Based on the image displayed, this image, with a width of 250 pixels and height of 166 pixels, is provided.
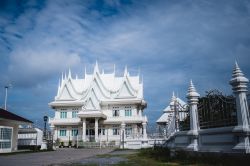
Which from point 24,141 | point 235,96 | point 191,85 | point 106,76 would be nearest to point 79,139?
point 24,141

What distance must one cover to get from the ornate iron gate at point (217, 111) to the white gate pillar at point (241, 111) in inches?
21.5

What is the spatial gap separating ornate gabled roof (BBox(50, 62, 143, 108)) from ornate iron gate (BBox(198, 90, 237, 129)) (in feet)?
97.6

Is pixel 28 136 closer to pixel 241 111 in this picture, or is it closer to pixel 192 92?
pixel 192 92

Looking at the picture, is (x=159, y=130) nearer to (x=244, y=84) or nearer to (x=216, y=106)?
(x=216, y=106)

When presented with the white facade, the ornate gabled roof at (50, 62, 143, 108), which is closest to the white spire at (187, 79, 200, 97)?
the ornate gabled roof at (50, 62, 143, 108)

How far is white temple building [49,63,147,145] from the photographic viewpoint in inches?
1527

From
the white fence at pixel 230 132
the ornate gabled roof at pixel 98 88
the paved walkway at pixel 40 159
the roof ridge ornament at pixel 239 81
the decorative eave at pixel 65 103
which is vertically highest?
the ornate gabled roof at pixel 98 88

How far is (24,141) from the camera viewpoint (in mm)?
39188

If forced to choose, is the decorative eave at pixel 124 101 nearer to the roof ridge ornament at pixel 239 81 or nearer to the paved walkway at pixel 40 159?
the paved walkway at pixel 40 159

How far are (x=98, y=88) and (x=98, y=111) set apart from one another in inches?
240

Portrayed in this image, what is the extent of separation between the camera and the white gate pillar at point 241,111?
7453 mm

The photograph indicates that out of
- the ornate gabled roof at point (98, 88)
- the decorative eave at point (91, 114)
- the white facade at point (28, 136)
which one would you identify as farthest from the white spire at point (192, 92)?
the white facade at point (28, 136)

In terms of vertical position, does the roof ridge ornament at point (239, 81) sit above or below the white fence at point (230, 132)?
above

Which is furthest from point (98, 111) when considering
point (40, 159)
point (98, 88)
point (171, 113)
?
point (40, 159)
